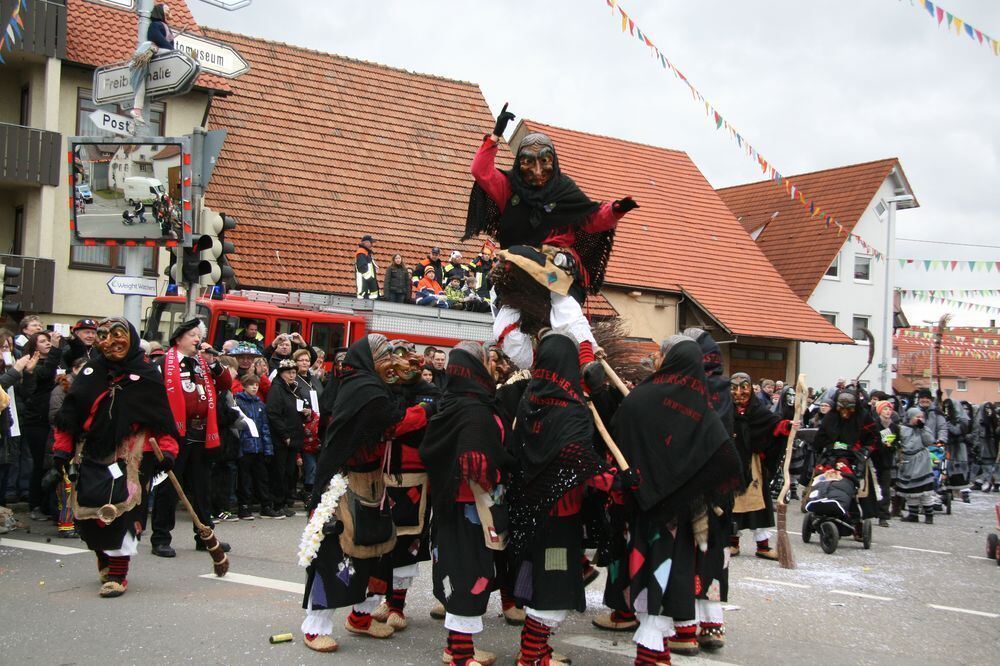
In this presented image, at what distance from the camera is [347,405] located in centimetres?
638

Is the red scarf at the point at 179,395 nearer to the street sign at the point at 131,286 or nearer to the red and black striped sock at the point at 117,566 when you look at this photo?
the red and black striped sock at the point at 117,566

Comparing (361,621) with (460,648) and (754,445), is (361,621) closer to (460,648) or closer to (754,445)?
(460,648)

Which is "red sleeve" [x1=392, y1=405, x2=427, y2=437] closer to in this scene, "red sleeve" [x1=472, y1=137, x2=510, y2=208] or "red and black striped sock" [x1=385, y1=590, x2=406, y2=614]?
"red and black striped sock" [x1=385, y1=590, x2=406, y2=614]

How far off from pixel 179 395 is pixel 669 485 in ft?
16.5

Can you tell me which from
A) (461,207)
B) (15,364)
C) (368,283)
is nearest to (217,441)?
(15,364)

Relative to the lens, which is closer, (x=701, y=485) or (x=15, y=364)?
(x=701, y=485)

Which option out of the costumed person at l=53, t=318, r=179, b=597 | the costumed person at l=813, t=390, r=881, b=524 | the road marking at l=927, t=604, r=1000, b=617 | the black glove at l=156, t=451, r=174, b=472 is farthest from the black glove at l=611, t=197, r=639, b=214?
the costumed person at l=813, t=390, r=881, b=524

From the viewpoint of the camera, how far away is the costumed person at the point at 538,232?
6.89 meters

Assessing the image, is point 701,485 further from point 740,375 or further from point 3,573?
point 3,573

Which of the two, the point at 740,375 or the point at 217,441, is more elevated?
the point at 740,375

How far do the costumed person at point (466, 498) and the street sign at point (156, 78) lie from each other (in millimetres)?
6672

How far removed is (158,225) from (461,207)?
49.1ft

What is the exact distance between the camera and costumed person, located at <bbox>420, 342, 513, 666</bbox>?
579cm

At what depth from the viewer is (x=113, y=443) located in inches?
302
